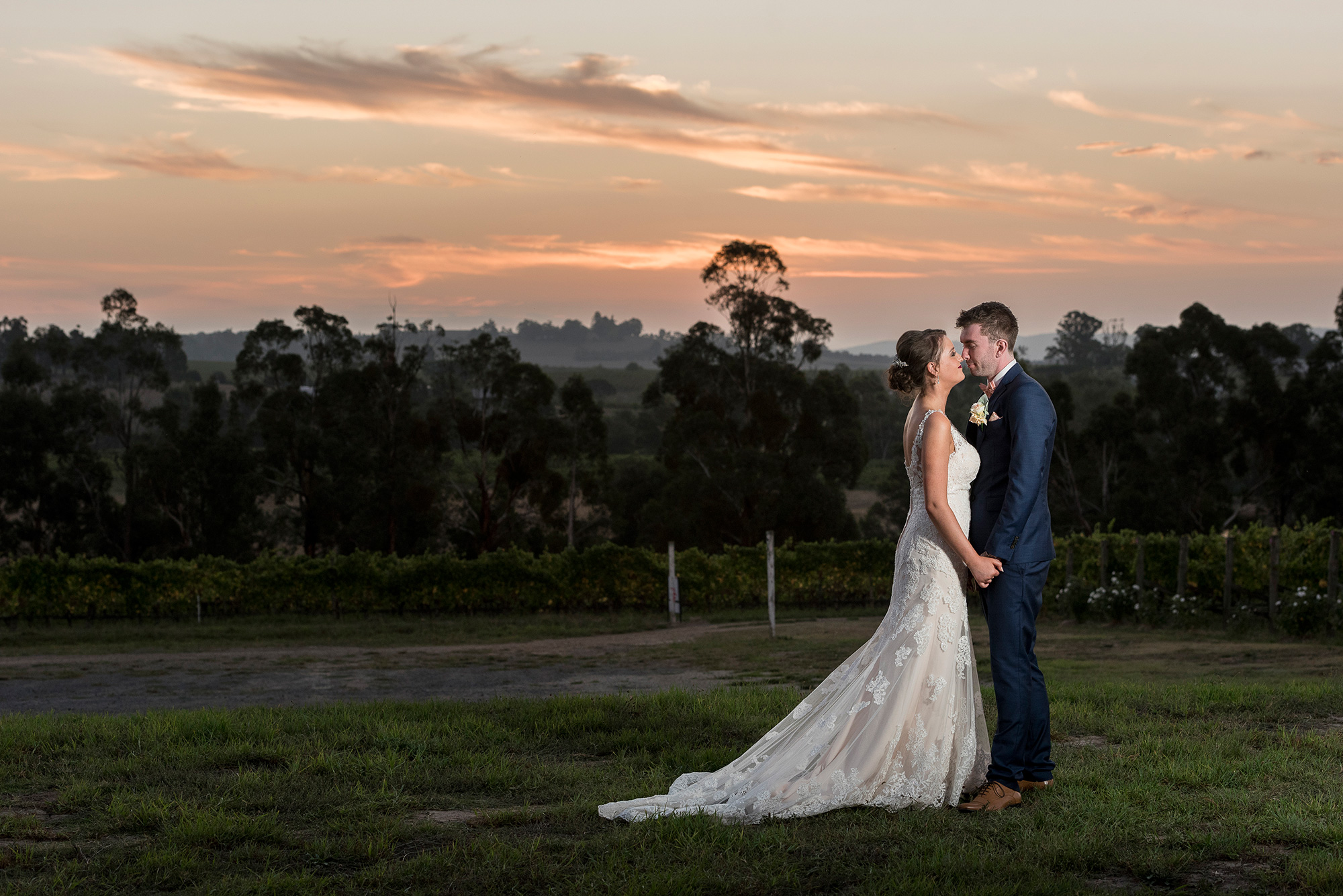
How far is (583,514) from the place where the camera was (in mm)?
50156

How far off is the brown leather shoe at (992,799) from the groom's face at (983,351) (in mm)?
1878

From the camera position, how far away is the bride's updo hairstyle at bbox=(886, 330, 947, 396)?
535 centimetres

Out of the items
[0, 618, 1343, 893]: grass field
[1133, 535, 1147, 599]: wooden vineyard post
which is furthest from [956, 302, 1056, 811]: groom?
[1133, 535, 1147, 599]: wooden vineyard post

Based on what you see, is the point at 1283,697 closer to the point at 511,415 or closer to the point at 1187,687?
the point at 1187,687

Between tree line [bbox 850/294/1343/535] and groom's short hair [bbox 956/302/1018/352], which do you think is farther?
tree line [bbox 850/294/1343/535]

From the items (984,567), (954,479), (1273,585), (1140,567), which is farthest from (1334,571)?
(984,567)

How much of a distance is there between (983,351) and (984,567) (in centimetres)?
101

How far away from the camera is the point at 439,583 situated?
25.2 meters

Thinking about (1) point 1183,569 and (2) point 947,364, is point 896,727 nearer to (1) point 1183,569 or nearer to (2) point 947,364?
(2) point 947,364

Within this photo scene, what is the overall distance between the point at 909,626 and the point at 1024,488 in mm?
828

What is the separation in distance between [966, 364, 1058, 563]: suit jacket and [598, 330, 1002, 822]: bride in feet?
0.23

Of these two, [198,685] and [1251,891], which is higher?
[1251,891]

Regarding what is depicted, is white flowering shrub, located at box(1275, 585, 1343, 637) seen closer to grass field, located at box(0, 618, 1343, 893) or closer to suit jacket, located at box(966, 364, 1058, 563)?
grass field, located at box(0, 618, 1343, 893)

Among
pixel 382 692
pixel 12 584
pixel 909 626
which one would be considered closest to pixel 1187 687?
pixel 909 626
